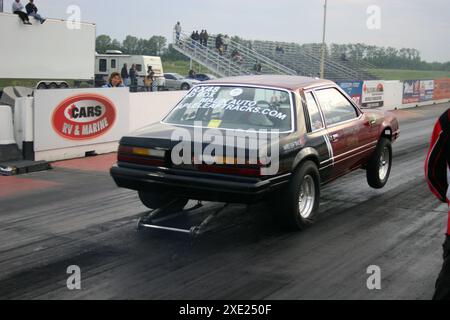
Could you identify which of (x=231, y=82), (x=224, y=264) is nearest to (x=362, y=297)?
(x=224, y=264)

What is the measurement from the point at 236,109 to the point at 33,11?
791 inches

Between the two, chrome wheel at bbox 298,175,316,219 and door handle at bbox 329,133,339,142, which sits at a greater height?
door handle at bbox 329,133,339,142

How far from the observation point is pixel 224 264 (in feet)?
16.8

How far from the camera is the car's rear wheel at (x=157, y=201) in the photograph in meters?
6.65

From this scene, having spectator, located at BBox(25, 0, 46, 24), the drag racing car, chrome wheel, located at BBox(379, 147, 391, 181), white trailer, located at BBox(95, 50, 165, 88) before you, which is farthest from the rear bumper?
white trailer, located at BBox(95, 50, 165, 88)

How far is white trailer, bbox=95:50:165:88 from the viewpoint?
1298 inches

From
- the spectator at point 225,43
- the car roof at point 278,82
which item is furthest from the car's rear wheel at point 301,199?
the spectator at point 225,43

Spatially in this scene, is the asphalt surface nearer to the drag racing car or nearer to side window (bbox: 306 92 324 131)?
the drag racing car

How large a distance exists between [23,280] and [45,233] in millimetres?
1483

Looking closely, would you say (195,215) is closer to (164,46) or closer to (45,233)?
(45,233)

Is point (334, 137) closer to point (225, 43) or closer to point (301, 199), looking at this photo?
point (301, 199)

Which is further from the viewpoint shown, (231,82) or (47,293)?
(231,82)

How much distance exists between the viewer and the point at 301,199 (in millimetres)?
6223

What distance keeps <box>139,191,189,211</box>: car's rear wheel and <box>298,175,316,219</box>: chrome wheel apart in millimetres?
1335
